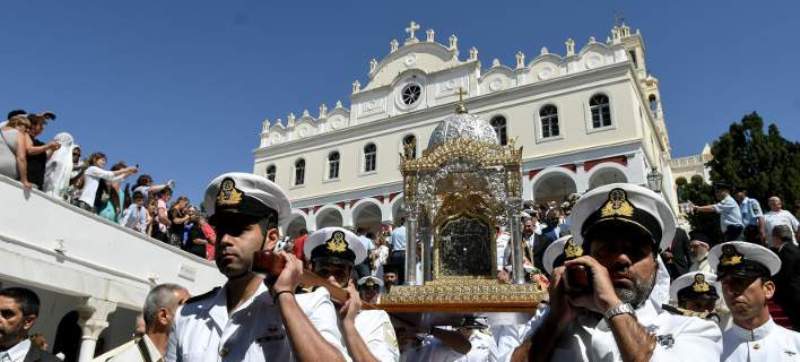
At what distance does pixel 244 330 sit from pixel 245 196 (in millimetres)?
620

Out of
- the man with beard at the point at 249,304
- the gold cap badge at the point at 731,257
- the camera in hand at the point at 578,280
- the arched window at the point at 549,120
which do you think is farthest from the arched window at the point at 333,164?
the camera in hand at the point at 578,280

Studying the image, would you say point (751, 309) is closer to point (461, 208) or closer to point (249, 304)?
point (249, 304)

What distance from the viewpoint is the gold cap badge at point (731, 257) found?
13.5ft

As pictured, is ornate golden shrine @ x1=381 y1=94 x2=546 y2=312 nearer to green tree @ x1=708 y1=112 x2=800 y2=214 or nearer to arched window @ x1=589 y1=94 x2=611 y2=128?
arched window @ x1=589 y1=94 x2=611 y2=128

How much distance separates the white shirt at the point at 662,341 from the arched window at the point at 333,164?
30.4 metres

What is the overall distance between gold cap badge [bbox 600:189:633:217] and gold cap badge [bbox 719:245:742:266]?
252 centimetres

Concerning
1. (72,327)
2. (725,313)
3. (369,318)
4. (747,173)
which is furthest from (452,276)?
(747,173)

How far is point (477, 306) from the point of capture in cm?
511

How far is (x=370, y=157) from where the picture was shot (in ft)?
103

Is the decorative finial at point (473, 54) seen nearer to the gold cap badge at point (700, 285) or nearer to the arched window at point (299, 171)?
the arched window at point (299, 171)

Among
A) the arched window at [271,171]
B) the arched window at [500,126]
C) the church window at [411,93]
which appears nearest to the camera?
the arched window at [500,126]

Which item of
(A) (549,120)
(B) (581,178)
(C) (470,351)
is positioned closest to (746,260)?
(C) (470,351)

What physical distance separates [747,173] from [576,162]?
11143 mm

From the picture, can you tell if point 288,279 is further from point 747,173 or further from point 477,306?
point 747,173
